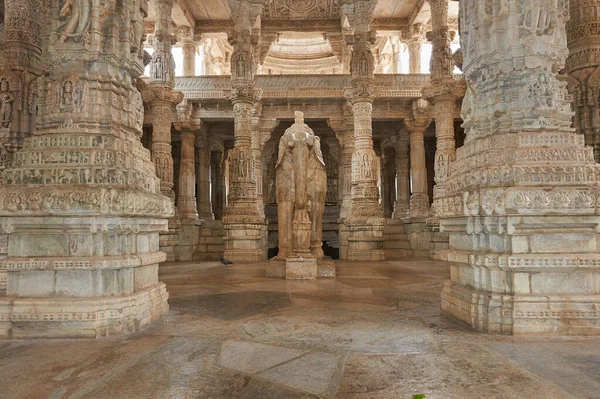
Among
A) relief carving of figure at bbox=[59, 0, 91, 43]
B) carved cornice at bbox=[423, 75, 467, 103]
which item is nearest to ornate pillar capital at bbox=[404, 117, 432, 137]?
carved cornice at bbox=[423, 75, 467, 103]

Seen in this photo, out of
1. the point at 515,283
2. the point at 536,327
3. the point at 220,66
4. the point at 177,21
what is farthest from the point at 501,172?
the point at 220,66

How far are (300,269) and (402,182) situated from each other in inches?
402

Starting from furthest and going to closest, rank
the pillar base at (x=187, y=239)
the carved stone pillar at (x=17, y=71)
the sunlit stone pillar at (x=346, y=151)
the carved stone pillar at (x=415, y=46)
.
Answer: the carved stone pillar at (x=415, y=46) < the sunlit stone pillar at (x=346, y=151) < the pillar base at (x=187, y=239) < the carved stone pillar at (x=17, y=71)

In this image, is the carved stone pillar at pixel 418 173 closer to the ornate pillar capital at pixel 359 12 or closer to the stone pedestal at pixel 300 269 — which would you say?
the ornate pillar capital at pixel 359 12

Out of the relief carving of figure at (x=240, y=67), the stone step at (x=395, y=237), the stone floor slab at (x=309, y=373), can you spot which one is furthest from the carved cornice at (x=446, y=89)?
the stone floor slab at (x=309, y=373)

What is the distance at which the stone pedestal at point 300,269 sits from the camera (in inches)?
253

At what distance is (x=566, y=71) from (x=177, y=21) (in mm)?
13077

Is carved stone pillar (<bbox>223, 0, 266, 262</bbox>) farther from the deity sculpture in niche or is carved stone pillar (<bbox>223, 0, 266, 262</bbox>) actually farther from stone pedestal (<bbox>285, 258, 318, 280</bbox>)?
the deity sculpture in niche

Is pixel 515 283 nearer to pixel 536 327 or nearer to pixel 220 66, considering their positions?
pixel 536 327

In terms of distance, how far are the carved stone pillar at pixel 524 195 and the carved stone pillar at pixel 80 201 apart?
2.93m

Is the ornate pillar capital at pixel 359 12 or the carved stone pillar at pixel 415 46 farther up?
the carved stone pillar at pixel 415 46

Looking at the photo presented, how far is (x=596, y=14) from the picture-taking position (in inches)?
324

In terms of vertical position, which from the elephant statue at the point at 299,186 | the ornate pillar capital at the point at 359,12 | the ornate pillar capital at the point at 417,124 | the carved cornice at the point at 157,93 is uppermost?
the ornate pillar capital at the point at 359,12

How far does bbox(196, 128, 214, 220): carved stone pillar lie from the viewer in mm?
15578
